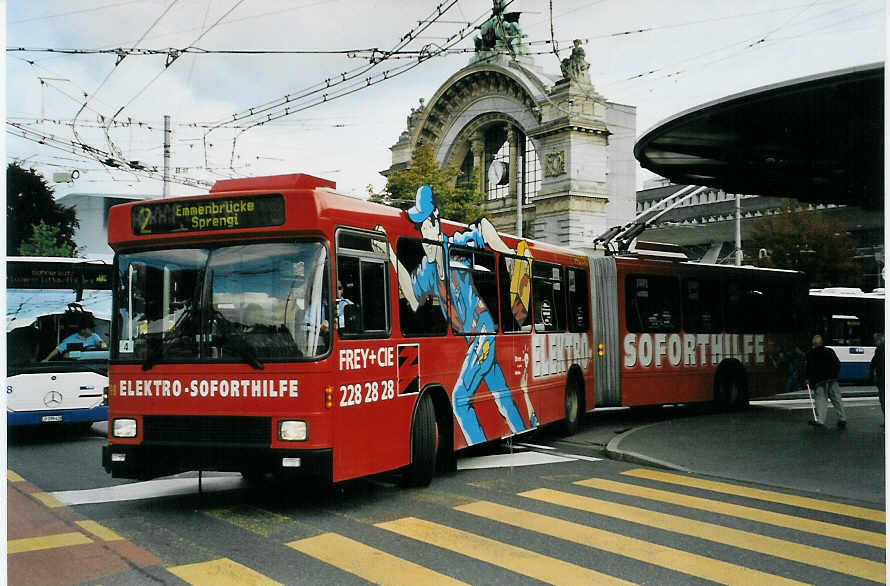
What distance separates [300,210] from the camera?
7.73m

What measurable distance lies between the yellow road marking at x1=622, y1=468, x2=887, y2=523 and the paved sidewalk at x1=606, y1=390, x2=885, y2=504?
376 millimetres

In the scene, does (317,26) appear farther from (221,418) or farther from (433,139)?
(433,139)

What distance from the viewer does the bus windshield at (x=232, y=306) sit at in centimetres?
765

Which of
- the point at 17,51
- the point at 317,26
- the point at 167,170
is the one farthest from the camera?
the point at 167,170

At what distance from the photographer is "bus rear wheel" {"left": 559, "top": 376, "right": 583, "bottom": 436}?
14401mm

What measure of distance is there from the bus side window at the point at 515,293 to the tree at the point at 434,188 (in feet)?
80.0

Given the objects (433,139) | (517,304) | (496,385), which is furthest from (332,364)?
(433,139)

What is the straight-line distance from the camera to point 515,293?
12.2 metres

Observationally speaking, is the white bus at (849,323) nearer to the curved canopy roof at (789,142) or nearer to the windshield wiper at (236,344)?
the curved canopy roof at (789,142)

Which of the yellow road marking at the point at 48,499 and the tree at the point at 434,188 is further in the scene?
the tree at the point at 434,188

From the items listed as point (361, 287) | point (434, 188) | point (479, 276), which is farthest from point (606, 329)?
point (434, 188)

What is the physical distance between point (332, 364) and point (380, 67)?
12024mm

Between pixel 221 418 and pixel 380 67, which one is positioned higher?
pixel 380 67

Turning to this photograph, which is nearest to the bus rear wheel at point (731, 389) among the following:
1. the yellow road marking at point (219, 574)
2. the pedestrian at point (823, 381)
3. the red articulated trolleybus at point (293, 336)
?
the pedestrian at point (823, 381)
